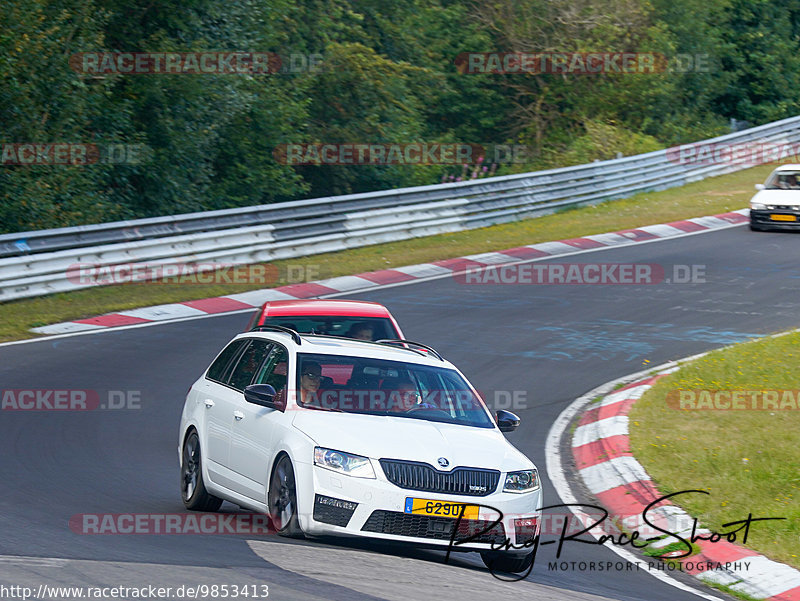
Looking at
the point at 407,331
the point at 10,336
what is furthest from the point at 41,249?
the point at 407,331

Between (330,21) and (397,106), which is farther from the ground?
(330,21)

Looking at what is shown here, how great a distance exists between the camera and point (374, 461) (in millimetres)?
7750

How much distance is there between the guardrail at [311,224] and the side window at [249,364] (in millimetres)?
10974

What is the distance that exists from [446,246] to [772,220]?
293 inches

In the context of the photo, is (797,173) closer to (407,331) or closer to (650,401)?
(407,331)

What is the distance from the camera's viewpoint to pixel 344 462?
306 inches

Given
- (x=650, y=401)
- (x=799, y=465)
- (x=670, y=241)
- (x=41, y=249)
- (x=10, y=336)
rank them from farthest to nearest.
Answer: (x=670, y=241)
(x=41, y=249)
(x=10, y=336)
(x=650, y=401)
(x=799, y=465)

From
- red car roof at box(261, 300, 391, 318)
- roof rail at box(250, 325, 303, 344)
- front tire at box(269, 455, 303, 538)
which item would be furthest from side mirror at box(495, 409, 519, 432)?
red car roof at box(261, 300, 391, 318)

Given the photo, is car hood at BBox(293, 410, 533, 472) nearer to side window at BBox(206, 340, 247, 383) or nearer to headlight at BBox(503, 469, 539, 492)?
headlight at BBox(503, 469, 539, 492)

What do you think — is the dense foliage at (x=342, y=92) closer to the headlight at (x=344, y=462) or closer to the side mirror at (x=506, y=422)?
the side mirror at (x=506, y=422)

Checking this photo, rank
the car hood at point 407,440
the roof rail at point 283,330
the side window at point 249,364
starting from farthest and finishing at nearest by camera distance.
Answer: the side window at point 249,364 → the roof rail at point 283,330 → the car hood at point 407,440

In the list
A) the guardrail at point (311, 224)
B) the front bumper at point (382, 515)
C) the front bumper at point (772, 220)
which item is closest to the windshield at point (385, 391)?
the front bumper at point (382, 515)

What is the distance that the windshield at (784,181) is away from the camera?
26.4 meters

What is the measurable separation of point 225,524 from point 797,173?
A: 827 inches
